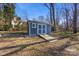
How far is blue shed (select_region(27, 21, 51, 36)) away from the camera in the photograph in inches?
217

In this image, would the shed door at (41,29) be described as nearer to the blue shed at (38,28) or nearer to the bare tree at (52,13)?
the blue shed at (38,28)

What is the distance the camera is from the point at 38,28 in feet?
18.2

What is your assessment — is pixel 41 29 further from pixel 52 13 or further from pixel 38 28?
pixel 52 13

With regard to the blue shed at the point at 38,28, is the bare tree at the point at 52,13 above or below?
above

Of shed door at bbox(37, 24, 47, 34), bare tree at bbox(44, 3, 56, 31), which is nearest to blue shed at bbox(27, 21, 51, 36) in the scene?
shed door at bbox(37, 24, 47, 34)

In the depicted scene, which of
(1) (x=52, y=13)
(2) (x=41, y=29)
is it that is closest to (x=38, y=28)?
(2) (x=41, y=29)

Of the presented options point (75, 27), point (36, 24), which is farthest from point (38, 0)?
point (75, 27)

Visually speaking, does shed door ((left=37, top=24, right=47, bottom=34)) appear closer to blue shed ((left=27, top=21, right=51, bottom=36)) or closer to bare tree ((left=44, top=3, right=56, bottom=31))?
blue shed ((left=27, top=21, right=51, bottom=36))

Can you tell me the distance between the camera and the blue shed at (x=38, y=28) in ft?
18.0

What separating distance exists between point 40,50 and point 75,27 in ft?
2.85

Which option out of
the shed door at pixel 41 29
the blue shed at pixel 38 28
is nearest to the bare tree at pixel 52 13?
the blue shed at pixel 38 28

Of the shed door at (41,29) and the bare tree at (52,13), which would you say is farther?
the shed door at (41,29)

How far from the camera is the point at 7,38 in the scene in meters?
5.46

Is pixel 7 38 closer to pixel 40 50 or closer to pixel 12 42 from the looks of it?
pixel 12 42
